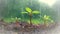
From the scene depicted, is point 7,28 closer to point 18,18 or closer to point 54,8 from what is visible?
point 18,18

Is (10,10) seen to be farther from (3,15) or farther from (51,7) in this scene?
(51,7)

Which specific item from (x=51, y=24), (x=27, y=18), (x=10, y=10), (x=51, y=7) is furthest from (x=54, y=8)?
(x=10, y=10)

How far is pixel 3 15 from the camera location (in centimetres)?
104

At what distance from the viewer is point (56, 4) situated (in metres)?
1.05

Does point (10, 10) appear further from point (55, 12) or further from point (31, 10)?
point (55, 12)

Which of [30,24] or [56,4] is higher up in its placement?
[56,4]

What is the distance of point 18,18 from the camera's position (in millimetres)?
1036

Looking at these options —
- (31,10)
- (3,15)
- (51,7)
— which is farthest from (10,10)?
(51,7)

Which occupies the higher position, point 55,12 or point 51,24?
point 55,12

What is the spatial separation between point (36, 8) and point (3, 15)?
29 cm

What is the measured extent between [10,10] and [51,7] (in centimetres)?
36

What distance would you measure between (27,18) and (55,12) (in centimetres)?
25

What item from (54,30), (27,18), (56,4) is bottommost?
(54,30)

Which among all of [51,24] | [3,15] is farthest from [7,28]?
[51,24]
